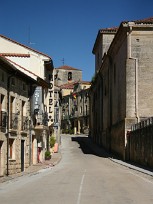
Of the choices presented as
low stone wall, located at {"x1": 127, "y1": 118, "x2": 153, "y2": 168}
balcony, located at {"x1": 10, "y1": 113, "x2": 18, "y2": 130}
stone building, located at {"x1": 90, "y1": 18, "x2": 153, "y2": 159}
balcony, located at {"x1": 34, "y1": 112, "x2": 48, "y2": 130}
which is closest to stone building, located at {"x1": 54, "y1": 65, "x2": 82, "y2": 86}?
stone building, located at {"x1": 90, "y1": 18, "x2": 153, "y2": 159}

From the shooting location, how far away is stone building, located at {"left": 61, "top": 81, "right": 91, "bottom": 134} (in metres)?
102

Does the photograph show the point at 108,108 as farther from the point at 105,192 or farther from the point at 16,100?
the point at 105,192

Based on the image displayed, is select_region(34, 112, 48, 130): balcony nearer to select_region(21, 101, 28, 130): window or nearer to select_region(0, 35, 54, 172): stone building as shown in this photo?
select_region(0, 35, 54, 172): stone building

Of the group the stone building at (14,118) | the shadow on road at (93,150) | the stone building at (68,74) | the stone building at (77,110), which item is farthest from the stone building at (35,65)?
the stone building at (68,74)

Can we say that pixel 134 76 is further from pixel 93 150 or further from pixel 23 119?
pixel 23 119

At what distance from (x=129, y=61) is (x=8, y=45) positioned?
490 inches

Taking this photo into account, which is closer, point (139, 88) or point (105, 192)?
point (105, 192)

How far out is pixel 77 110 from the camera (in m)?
106

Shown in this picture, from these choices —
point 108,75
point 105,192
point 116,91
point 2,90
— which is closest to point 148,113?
point 116,91

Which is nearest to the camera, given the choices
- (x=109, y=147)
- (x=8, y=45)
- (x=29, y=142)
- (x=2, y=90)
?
(x=2, y=90)

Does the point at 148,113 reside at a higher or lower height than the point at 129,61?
lower

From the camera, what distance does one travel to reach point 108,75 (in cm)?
5991

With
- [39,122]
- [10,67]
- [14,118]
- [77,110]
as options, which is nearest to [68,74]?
[77,110]

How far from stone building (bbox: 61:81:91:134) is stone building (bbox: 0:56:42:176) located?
69939 millimetres
